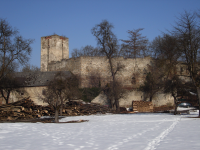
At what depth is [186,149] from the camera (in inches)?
218

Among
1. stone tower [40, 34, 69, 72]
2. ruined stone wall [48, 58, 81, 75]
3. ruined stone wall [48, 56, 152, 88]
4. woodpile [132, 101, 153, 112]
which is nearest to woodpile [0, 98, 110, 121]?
woodpile [132, 101, 153, 112]

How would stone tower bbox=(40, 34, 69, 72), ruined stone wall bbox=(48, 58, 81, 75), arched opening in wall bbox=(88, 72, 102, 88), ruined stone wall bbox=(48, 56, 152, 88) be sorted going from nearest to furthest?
arched opening in wall bbox=(88, 72, 102, 88) → ruined stone wall bbox=(48, 56, 152, 88) → ruined stone wall bbox=(48, 58, 81, 75) → stone tower bbox=(40, 34, 69, 72)

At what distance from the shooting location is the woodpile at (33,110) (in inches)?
598

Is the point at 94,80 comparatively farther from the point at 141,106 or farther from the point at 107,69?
the point at 141,106

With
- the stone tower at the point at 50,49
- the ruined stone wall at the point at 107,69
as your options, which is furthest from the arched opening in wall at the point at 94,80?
the stone tower at the point at 50,49

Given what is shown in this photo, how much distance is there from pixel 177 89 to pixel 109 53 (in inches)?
400

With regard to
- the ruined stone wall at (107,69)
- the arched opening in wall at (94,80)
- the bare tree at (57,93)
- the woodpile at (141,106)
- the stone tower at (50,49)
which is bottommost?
the woodpile at (141,106)

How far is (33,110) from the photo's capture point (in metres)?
17.0

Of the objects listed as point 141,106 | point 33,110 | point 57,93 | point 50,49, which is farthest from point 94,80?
point 57,93

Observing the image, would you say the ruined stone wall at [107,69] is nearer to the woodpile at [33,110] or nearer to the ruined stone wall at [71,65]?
the ruined stone wall at [71,65]

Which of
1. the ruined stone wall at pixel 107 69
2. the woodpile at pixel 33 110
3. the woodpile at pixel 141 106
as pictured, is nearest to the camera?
the woodpile at pixel 33 110

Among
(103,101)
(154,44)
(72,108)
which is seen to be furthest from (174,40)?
(154,44)

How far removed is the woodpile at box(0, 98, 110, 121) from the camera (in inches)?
598

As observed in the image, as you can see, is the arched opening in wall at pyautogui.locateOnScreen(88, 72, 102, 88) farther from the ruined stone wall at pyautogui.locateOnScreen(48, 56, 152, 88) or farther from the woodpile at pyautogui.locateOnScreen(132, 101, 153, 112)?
the woodpile at pyautogui.locateOnScreen(132, 101, 153, 112)
